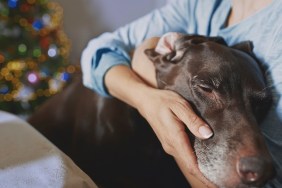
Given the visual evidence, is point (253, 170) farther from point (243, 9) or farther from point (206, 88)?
point (243, 9)

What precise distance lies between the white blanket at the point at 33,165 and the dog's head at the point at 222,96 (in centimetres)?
30

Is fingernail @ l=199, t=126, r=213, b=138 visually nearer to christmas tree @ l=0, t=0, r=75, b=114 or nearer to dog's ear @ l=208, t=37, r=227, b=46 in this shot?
dog's ear @ l=208, t=37, r=227, b=46

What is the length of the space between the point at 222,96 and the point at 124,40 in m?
0.60

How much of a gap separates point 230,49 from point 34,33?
6.19ft

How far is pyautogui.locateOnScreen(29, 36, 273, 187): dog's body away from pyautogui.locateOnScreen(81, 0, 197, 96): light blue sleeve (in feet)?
0.47

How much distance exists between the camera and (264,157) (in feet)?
2.64

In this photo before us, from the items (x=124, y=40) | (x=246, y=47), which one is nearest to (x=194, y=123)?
(x=246, y=47)

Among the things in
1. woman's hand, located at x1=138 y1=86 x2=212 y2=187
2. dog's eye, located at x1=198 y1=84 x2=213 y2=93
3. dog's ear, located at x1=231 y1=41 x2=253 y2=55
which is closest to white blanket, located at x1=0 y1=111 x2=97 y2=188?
woman's hand, located at x1=138 y1=86 x2=212 y2=187

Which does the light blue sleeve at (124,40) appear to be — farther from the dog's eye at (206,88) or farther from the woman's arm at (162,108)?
the dog's eye at (206,88)

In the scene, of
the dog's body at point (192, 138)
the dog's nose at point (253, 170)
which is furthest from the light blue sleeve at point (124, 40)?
the dog's nose at point (253, 170)

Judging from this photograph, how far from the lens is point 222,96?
956 mm

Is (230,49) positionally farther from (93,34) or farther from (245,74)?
(93,34)

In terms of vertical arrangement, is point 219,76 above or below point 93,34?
above

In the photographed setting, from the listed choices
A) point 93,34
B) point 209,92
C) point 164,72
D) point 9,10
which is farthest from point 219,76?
point 93,34
